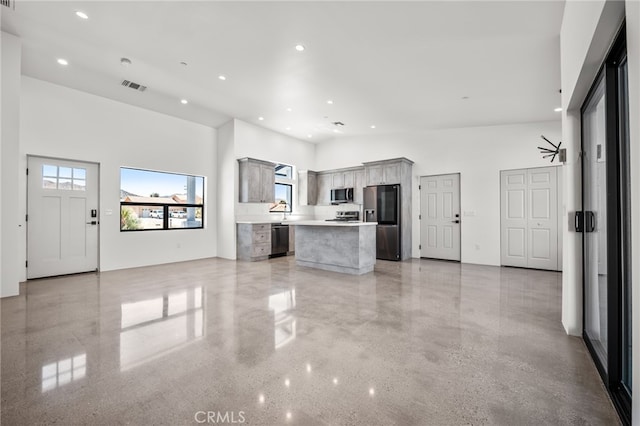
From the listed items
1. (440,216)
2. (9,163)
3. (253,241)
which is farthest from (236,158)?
(440,216)

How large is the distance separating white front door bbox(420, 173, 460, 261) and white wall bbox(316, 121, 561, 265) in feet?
0.45

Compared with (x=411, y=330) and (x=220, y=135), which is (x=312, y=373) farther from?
(x=220, y=135)

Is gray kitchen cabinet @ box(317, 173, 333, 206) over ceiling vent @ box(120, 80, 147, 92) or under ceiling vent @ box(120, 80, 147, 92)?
under

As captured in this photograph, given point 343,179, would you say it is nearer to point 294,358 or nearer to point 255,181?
point 255,181

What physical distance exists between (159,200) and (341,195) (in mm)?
4614

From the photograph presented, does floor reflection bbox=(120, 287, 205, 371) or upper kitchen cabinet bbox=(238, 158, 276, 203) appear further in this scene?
upper kitchen cabinet bbox=(238, 158, 276, 203)

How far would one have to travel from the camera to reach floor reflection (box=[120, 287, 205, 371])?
7.82ft

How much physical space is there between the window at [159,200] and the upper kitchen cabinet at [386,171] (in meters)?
4.32

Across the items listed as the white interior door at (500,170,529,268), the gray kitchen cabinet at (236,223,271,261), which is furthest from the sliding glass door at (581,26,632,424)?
the gray kitchen cabinet at (236,223,271,261)

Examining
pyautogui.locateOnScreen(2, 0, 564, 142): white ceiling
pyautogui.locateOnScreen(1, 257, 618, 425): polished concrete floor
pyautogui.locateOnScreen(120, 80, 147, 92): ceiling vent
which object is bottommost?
pyautogui.locateOnScreen(1, 257, 618, 425): polished concrete floor

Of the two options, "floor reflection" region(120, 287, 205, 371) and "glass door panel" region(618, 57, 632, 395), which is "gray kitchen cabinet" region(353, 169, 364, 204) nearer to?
"floor reflection" region(120, 287, 205, 371)

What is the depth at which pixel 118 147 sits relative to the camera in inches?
227

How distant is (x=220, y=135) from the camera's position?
745cm

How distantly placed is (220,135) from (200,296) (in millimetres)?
4770
